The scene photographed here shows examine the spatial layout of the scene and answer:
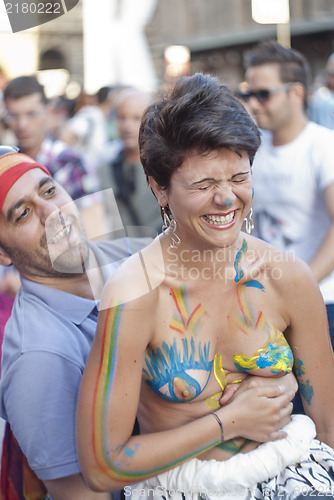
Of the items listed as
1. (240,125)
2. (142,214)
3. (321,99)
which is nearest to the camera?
(240,125)

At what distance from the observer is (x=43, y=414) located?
5.35 ft

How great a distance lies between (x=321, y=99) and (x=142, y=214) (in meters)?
5.16

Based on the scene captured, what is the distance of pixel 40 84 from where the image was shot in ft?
12.1

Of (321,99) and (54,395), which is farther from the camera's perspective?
(321,99)

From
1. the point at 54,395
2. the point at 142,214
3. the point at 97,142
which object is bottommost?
the point at 97,142

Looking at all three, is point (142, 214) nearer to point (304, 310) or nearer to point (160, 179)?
point (160, 179)

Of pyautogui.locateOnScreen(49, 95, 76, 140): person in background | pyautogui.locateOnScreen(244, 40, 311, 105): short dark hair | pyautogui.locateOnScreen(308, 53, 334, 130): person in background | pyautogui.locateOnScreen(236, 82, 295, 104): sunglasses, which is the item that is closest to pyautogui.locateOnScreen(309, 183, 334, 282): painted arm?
pyautogui.locateOnScreen(236, 82, 295, 104): sunglasses

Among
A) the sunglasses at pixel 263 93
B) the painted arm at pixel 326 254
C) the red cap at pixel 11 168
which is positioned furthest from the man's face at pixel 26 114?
the red cap at pixel 11 168

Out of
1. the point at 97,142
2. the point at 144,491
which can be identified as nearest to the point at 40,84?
the point at 97,142

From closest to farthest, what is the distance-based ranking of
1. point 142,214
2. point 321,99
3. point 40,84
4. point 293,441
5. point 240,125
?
point 240,125, point 293,441, point 142,214, point 40,84, point 321,99

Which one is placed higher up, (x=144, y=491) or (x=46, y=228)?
(x=46, y=228)

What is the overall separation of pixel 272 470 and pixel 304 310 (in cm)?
46

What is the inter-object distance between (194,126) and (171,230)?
13.4 inches

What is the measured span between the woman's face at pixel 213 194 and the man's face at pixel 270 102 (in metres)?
1.79
